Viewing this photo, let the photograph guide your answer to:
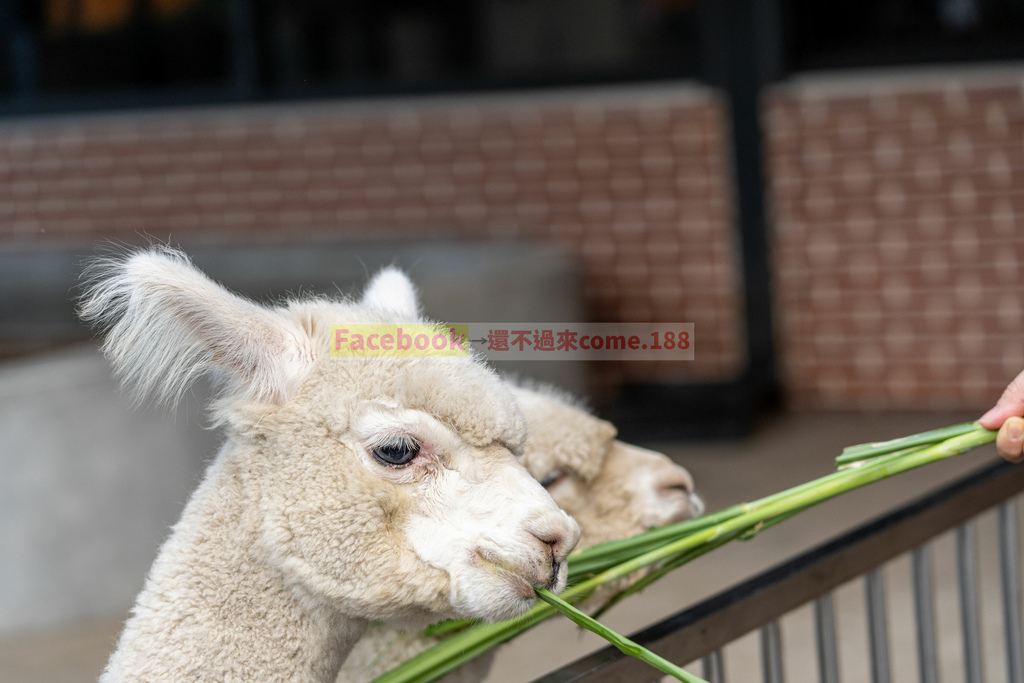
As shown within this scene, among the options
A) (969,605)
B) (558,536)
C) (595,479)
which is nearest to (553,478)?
(595,479)

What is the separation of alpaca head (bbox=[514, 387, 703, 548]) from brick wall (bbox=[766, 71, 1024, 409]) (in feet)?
15.5

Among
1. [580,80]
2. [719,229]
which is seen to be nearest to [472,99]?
[580,80]

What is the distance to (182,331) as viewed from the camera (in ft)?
3.43

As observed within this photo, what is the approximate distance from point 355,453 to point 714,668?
662 mm

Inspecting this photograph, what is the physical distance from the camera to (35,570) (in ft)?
12.7

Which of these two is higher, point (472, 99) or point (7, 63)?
point (7, 63)

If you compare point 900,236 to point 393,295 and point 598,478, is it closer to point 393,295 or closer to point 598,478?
point 598,478

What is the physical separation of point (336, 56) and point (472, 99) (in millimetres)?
1029

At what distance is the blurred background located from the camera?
573 centimetres

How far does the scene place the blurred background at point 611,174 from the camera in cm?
573

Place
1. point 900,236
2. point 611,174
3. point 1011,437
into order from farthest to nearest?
point 611,174 → point 900,236 → point 1011,437

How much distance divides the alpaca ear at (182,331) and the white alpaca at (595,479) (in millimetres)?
497

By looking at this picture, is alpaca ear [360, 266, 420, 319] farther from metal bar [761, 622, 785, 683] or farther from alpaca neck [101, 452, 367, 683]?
metal bar [761, 622, 785, 683]

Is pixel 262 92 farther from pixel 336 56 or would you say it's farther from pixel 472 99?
pixel 472 99
